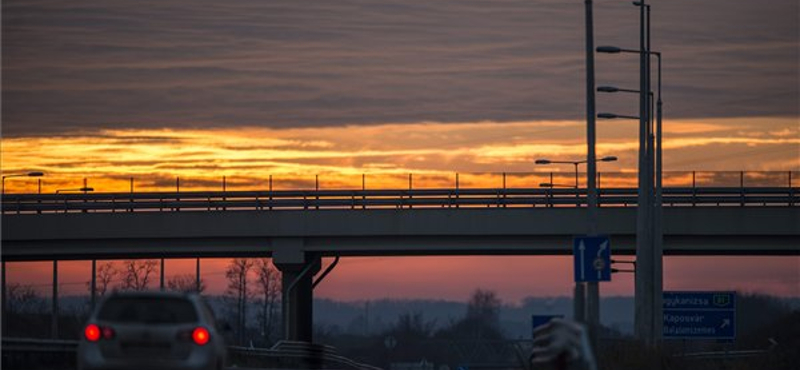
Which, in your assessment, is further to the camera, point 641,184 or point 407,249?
point 407,249

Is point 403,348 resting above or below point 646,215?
below

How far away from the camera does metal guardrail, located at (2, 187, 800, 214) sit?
2287 inches

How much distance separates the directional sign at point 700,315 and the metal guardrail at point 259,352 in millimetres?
10869

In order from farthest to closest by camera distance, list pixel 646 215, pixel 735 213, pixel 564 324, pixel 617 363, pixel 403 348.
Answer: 1. pixel 403 348
2. pixel 735 213
3. pixel 646 215
4. pixel 617 363
5. pixel 564 324

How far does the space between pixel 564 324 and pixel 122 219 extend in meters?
36.1

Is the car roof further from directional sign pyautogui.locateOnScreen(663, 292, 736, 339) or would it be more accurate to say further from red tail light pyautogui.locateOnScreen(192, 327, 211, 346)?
directional sign pyautogui.locateOnScreen(663, 292, 736, 339)

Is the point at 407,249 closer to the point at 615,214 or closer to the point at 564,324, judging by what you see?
the point at 615,214

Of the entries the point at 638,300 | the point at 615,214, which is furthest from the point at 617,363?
the point at 615,214

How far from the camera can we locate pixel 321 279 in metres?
62.5

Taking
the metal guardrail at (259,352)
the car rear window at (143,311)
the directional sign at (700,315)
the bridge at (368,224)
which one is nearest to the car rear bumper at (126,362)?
the car rear window at (143,311)

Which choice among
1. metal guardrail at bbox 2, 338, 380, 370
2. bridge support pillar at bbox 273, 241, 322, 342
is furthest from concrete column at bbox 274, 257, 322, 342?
metal guardrail at bbox 2, 338, 380, 370

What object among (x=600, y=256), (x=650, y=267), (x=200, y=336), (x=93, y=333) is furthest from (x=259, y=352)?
(x=93, y=333)

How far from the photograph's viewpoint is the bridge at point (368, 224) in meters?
57.4

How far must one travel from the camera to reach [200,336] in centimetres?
2405
